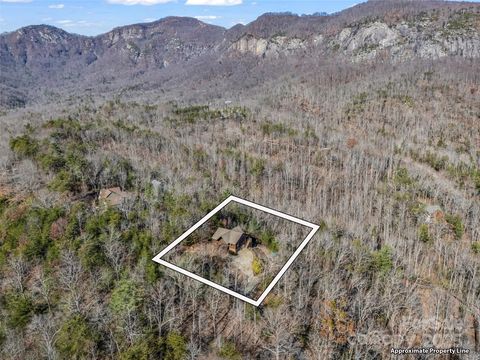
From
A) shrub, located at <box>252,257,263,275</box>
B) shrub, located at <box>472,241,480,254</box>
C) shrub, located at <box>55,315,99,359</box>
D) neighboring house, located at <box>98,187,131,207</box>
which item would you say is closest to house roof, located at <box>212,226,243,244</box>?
shrub, located at <box>252,257,263,275</box>

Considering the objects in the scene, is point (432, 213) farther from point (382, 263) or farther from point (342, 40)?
point (342, 40)

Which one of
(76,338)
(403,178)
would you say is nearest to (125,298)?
(76,338)

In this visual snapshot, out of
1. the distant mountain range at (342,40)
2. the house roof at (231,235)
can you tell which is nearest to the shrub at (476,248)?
the house roof at (231,235)

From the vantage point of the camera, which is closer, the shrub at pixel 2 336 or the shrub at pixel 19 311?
the shrub at pixel 2 336

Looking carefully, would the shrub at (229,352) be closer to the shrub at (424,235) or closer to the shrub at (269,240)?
the shrub at (269,240)

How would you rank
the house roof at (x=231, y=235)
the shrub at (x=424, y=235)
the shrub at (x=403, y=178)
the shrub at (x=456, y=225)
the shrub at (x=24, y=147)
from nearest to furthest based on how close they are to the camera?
Result: the house roof at (x=231, y=235) → the shrub at (x=424, y=235) → the shrub at (x=456, y=225) → the shrub at (x=24, y=147) → the shrub at (x=403, y=178)

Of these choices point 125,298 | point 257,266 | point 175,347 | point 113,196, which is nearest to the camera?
point 175,347

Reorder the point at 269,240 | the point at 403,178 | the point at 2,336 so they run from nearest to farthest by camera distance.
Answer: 1. the point at 2,336
2. the point at 269,240
3. the point at 403,178
